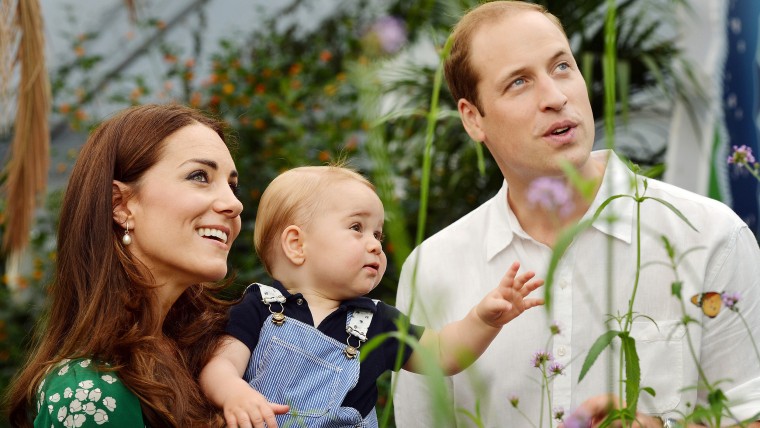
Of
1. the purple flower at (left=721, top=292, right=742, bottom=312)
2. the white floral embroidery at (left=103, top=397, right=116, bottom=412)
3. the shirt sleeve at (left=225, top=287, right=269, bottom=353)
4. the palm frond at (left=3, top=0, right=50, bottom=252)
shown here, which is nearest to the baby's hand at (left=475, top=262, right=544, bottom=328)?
the purple flower at (left=721, top=292, right=742, bottom=312)

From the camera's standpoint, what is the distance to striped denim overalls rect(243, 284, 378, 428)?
210 centimetres

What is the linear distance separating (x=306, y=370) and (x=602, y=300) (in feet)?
2.76

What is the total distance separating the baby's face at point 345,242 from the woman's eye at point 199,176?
271 millimetres

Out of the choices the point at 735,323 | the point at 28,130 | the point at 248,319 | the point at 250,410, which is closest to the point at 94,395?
the point at 250,410

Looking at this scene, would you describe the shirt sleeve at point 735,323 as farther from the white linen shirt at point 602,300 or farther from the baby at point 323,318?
the baby at point 323,318

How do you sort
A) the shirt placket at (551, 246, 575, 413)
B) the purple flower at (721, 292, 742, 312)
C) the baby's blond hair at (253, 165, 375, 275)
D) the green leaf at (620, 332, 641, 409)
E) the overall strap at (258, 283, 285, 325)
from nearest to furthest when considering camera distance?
the green leaf at (620, 332, 641, 409), the purple flower at (721, 292, 742, 312), the overall strap at (258, 283, 285, 325), the baby's blond hair at (253, 165, 375, 275), the shirt placket at (551, 246, 575, 413)

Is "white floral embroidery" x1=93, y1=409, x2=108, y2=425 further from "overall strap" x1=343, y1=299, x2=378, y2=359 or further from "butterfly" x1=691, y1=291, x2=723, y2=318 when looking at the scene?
"butterfly" x1=691, y1=291, x2=723, y2=318

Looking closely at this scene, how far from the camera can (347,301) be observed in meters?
2.26

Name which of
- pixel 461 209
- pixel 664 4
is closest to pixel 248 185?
pixel 461 209

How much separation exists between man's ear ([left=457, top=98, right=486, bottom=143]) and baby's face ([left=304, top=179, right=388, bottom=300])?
52 centimetres

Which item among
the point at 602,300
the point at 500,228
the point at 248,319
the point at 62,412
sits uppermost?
the point at 500,228

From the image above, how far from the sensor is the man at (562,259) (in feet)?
8.17

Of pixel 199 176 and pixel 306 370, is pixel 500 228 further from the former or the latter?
pixel 199 176

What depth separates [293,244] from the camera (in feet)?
7.56
